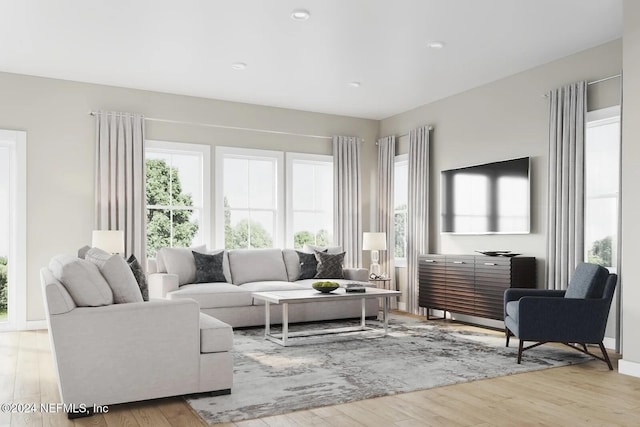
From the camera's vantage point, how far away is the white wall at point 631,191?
4.21m

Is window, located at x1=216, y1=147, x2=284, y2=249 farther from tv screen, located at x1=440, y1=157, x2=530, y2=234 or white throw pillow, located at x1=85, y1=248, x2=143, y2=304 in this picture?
white throw pillow, located at x1=85, y1=248, x2=143, y2=304

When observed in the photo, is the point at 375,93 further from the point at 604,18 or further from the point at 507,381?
the point at 507,381

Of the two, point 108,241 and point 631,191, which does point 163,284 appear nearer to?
point 108,241

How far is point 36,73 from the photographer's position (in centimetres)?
628

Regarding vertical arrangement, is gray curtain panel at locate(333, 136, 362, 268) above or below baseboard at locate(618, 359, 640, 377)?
above

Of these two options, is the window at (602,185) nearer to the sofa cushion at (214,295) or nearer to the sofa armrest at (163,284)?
the sofa cushion at (214,295)

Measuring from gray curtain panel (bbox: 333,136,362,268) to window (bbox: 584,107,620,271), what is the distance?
3.57 meters

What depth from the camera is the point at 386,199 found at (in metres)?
8.33

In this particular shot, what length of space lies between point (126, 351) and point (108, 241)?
2.94 m

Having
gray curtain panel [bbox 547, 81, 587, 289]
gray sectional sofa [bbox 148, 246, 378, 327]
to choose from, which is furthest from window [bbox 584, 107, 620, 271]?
gray sectional sofa [bbox 148, 246, 378, 327]

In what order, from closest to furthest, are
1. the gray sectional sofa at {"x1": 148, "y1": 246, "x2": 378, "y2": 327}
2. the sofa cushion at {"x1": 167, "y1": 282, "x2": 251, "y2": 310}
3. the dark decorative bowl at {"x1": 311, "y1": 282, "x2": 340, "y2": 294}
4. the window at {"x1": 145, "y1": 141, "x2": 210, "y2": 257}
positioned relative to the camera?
the dark decorative bowl at {"x1": 311, "y1": 282, "x2": 340, "y2": 294}, the sofa cushion at {"x1": 167, "y1": 282, "x2": 251, "y2": 310}, the gray sectional sofa at {"x1": 148, "y1": 246, "x2": 378, "y2": 327}, the window at {"x1": 145, "y1": 141, "x2": 210, "y2": 257}

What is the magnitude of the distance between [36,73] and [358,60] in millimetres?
3624

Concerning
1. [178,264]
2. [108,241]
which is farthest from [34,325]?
[178,264]

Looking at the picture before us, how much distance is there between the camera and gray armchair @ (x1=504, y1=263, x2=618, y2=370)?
452cm
